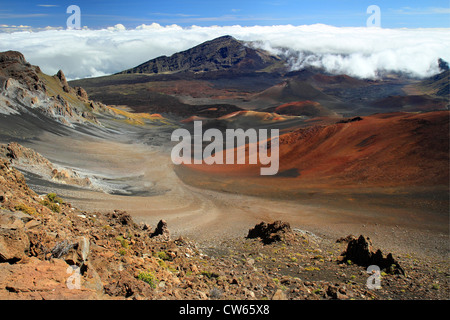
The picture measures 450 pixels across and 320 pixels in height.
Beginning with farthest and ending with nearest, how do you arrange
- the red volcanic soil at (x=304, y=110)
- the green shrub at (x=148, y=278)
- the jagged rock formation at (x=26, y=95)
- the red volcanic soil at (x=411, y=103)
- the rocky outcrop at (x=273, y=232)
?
the red volcanic soil at (x=411, y=103), the red volcanic soil at (x=304, y=110), the jagged rock formation at (x=26, y=95), the rocky outcrop at (x=273, y=232), the green shrub at (x=148, y=278)

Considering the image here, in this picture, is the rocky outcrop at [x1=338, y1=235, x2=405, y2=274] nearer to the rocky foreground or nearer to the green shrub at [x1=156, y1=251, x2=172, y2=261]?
the rocky foreground

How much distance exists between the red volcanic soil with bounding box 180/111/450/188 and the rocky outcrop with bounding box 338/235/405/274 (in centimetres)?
1523

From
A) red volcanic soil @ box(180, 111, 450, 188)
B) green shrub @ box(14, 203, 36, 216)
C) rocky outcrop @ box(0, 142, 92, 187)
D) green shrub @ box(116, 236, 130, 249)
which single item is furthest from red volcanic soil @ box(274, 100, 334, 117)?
green shrub @ box(14, 203, 36, 216)

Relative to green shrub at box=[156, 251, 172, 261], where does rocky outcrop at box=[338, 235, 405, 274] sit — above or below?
below

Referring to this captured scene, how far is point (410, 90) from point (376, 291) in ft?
548

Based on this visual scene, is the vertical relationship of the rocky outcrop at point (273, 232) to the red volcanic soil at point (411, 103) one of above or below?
below

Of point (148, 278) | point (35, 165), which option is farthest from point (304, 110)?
point (148, 278)

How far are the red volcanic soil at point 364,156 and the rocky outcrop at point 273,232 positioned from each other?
44.2 feet

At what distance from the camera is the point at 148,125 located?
250 feet

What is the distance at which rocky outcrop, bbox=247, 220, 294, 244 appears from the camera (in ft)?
45.6

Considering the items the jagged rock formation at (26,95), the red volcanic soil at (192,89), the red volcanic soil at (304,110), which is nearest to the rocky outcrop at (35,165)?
the jagged rock formation at (26,95)

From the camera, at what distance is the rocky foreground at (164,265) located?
230 inches

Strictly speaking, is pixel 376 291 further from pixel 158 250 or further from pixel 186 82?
pixel 186 82

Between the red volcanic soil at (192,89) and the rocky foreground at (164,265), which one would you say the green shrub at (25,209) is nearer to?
the rocky foreground at (164,265)
